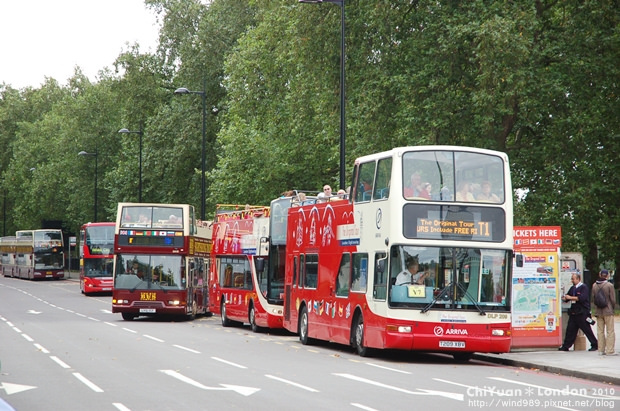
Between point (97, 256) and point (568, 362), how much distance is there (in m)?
45.1

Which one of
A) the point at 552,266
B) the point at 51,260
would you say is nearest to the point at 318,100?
the point at 552,266

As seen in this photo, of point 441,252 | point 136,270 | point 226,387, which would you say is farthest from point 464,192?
point 136,270

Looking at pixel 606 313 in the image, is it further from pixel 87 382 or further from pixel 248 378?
pixel 87 382

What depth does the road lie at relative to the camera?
13.1 meters

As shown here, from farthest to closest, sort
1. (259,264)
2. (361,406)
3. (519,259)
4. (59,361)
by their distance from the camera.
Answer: (259,264)
(519,259)
(59,361)
(361,406)

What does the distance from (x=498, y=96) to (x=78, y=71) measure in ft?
277

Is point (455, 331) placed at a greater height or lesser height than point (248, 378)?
greater

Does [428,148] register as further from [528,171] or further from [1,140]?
[1,140]

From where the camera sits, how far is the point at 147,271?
3528 cm

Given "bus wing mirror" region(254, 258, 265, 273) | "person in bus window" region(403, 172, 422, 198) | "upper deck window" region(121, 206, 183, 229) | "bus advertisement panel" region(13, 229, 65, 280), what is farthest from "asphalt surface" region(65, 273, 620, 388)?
"bus advertisement panel" region(13, 229, 65, 280)

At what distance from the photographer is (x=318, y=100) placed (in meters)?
40.3

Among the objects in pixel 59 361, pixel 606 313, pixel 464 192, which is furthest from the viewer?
pixel 606 313

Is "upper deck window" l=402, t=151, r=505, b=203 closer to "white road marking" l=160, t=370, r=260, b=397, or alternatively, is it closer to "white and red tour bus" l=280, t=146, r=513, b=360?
"white and red tour bus" l=280, t=146, r=513, b=360

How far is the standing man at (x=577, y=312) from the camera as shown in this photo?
21938 mm
